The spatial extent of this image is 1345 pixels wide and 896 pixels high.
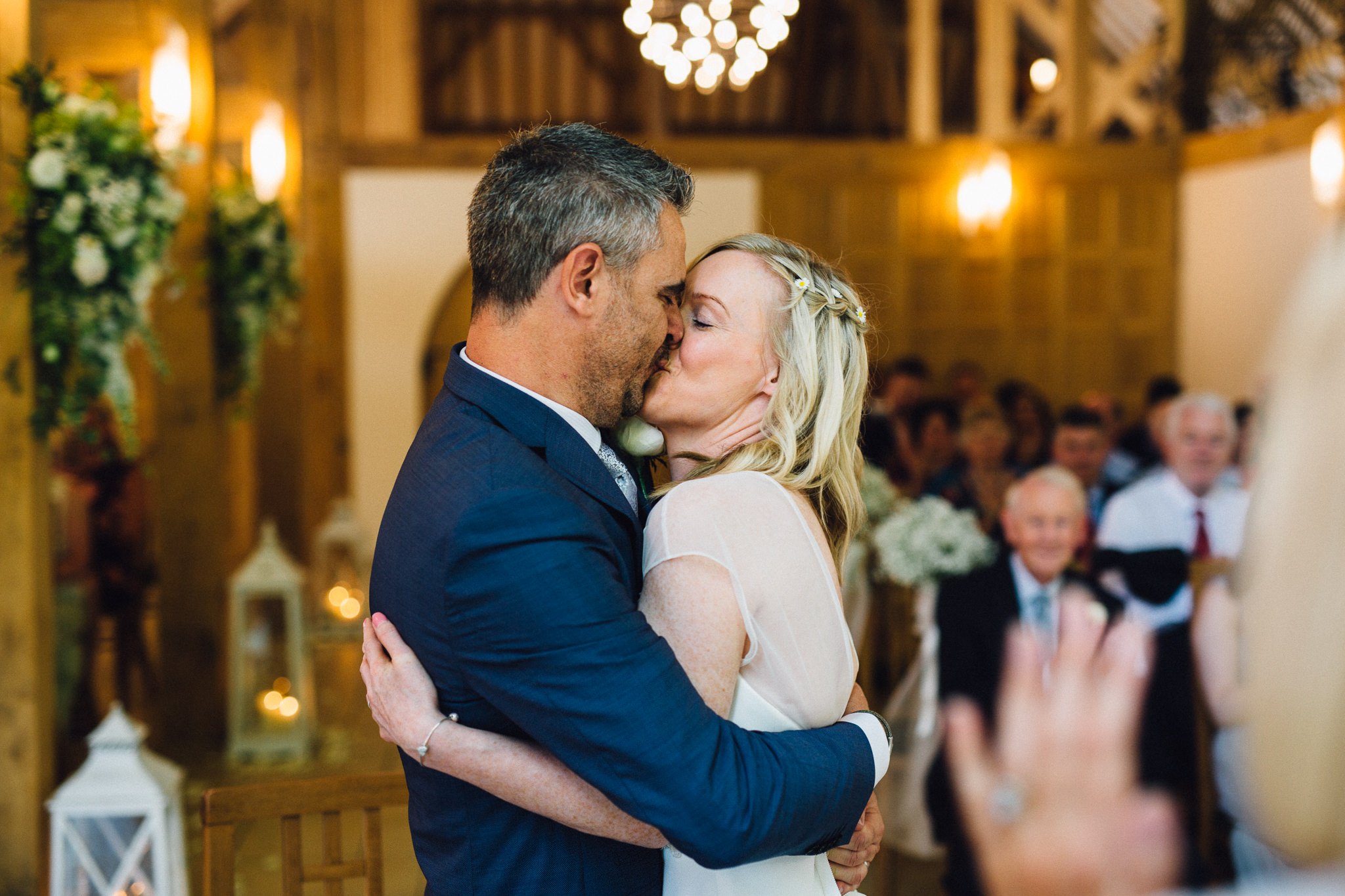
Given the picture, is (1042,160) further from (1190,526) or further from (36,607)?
(36,607)

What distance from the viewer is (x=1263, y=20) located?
7738 mm

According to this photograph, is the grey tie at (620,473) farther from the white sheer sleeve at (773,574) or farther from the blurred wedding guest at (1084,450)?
the blurred wedding guest at (1084,450)

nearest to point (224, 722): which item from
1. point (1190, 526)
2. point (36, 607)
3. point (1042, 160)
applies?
point (36, 607)

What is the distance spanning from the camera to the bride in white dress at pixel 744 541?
1.35m

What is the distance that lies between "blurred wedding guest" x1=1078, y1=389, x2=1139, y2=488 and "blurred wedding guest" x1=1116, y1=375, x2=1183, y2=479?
0.03 meters

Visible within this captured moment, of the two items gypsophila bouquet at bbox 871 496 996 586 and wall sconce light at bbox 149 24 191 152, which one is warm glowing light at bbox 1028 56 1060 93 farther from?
wall sconce light at bbox 149 24 191 152

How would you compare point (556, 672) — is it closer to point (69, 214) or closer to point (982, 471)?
point (69, 214)

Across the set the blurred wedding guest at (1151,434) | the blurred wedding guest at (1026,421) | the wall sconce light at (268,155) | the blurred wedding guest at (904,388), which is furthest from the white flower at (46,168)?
the blurred wedding guest at (1026,421)

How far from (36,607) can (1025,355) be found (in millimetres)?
7313

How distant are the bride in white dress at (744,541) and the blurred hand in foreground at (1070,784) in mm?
424

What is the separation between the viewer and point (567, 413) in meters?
1.42

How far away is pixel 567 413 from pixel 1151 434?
5.72m

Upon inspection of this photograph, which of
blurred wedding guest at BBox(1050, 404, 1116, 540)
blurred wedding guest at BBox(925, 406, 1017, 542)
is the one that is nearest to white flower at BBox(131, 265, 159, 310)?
blurred wedding guest at BBox(925, 406, 1017, 542)

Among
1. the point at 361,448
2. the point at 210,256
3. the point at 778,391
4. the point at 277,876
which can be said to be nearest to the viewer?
the point at 778,391
